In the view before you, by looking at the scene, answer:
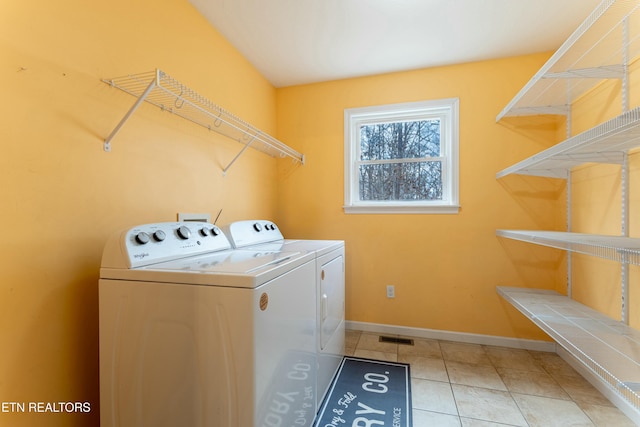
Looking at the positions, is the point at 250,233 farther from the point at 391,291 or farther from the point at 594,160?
the point at 594,160

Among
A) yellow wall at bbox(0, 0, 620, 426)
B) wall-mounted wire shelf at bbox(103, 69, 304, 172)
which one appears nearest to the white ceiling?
yellow wall at bbox(0, 0, 620, 426)

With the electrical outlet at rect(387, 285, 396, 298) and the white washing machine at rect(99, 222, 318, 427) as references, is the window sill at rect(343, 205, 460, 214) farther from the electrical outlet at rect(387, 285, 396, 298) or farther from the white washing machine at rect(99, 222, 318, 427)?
the white washing machine at rect(99, 222, 318, 427)

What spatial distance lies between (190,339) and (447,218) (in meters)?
2.19

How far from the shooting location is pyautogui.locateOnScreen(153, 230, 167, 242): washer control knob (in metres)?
1.15

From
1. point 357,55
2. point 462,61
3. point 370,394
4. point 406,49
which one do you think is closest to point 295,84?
point 357,55

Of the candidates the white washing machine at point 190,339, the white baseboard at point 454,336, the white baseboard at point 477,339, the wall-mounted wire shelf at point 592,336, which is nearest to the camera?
the white washing machine at point 190,339

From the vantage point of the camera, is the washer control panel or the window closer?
the washer control panel

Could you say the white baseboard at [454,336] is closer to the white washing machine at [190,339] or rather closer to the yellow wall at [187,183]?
the yellow wall at [187,183]

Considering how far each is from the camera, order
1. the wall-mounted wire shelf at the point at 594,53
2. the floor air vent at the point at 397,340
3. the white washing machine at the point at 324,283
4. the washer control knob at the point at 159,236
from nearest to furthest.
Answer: the washer control knob at the point at 159,236 → the wall-mounted wire shelf at the point at 594,53 → the white washing machine at the point at 324,283 → the floor air vent at the point at 397,340

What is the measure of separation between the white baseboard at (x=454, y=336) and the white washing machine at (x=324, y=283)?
588 mm

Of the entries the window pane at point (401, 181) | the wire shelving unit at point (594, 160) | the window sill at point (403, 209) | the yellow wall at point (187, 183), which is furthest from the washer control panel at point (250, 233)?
the wire shelving unit at point (594, 160)

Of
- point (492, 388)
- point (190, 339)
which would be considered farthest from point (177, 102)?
point (492, 388)

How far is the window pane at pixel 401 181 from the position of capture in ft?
8.32

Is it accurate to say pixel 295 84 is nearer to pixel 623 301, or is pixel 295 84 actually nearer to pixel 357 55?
pixel 357 55
